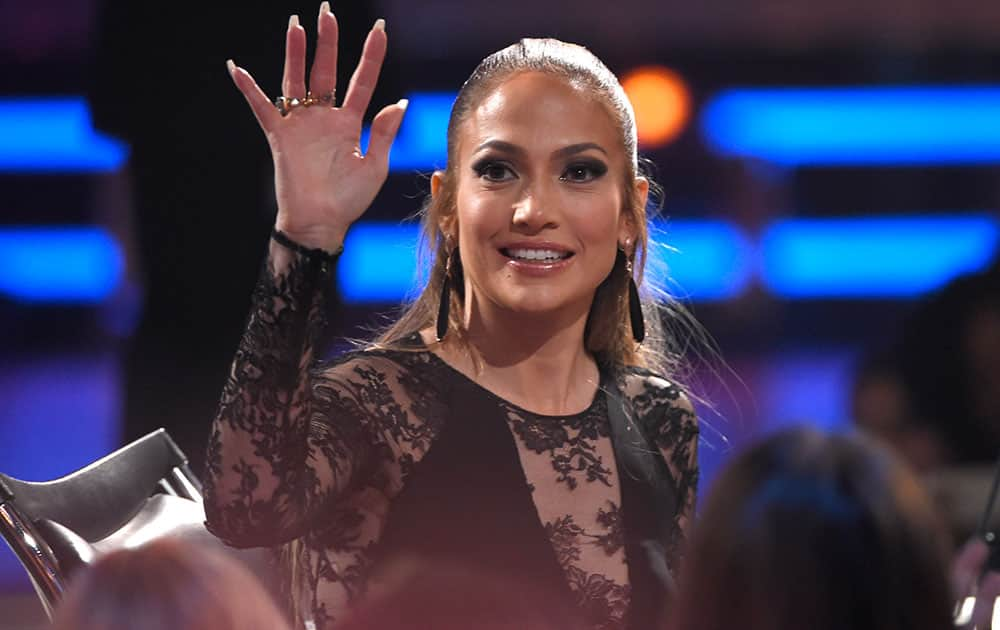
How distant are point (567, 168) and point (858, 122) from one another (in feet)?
14.1

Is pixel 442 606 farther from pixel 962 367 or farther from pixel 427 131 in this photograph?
pixel 427 131

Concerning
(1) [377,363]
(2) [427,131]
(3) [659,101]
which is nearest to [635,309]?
(1) [377,363]

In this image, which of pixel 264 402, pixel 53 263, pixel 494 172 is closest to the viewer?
pixel 264 402

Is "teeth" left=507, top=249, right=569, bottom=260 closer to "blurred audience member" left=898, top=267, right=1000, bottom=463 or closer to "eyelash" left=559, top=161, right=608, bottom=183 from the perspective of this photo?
"eyelash" left=559, top=161, right=608, bottom=183

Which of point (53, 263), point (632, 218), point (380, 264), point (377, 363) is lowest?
point (53, 263)

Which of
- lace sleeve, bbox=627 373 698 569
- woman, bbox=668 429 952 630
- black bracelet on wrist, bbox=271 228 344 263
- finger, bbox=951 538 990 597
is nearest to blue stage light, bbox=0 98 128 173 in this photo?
lace sleeve, bbox=627 373 698 569

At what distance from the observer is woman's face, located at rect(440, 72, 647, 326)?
245 cm

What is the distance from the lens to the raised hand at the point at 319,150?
1.97 meters

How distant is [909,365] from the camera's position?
12.6 feet

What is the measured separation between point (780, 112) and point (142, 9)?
3231 millimetres

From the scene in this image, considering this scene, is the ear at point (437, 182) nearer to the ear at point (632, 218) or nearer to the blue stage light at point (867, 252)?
the ear at point (632, 218)

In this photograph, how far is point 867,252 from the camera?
6.49 metres

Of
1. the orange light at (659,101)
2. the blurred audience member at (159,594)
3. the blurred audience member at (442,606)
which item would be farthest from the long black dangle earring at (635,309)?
the orange light at (659,101)

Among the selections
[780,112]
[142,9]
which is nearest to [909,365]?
[142,9]
